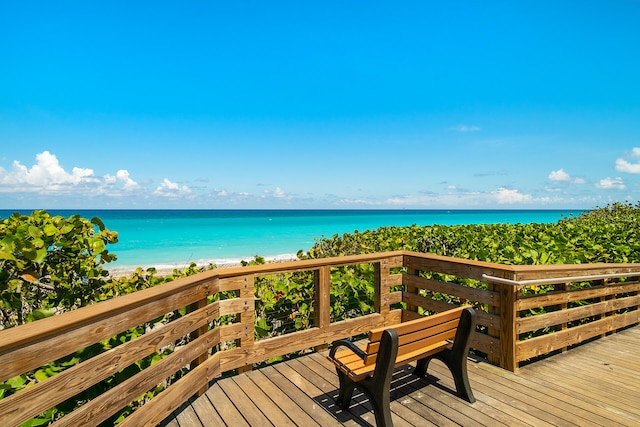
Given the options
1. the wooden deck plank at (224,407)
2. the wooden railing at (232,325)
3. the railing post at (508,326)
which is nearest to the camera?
the wooden railing at (232,325)

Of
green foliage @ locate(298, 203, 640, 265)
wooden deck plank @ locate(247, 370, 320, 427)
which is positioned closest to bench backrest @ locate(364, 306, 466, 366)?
wooden deck plank @ locate(247, 370, 320, 427)

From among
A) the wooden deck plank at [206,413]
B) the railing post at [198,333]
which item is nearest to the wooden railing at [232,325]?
the railing post at [198,333]

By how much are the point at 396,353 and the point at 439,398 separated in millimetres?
1184

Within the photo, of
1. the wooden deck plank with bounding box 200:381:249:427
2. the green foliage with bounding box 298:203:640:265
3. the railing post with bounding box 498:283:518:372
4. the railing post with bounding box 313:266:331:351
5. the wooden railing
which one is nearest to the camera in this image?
the wooden railing

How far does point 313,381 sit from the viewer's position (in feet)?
11.8

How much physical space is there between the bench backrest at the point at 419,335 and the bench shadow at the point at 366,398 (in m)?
0.64

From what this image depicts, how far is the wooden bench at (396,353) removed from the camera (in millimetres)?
2523

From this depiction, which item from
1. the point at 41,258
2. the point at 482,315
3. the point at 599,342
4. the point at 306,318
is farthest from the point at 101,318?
the point at 599,342

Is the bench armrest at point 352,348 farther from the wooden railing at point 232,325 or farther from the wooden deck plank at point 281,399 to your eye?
the wooden railing at point 232,325

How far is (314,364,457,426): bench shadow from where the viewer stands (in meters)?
2.97

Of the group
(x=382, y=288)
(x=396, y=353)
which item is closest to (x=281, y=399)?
(x=396, y=353)

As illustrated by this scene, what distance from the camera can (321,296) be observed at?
4.20 m

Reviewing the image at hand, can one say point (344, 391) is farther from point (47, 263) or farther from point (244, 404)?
point (47, 263)

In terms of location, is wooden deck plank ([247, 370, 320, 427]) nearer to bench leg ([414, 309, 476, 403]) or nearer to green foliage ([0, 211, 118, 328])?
bench leg ([414, 309, 476, 403])
